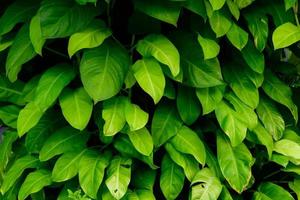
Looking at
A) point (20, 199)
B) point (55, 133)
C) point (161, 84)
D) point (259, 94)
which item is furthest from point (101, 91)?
point (259, 94)

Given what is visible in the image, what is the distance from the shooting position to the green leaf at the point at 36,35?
2178 mm

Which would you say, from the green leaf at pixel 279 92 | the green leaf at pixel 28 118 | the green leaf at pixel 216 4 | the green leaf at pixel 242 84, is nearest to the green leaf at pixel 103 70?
the green leaf at pixel 28 118

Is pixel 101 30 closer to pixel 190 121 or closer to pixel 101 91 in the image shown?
pixel 101 91

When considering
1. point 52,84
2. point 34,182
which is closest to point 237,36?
point 52,84

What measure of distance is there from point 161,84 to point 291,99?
84 centimetres

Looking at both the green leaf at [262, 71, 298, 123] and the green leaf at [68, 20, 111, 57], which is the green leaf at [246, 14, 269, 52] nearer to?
the green leaf at [262, 71, 298, 123]

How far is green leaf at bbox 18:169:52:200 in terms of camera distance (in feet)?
7.73

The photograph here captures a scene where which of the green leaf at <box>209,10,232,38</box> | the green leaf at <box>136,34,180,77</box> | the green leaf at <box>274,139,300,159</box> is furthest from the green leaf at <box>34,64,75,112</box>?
the green leaf at <box>274,139,300,159</box>

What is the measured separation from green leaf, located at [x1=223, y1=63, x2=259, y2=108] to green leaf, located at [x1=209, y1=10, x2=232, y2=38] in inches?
11.8

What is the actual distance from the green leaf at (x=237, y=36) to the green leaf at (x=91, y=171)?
772mm

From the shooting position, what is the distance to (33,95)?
240cm

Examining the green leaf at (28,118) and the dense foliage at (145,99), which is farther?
the green leaf at (28,118)

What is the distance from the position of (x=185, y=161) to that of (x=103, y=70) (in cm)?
59

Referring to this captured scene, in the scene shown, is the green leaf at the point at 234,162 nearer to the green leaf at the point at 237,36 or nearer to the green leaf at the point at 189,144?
the green leaf at the point at 189,144
